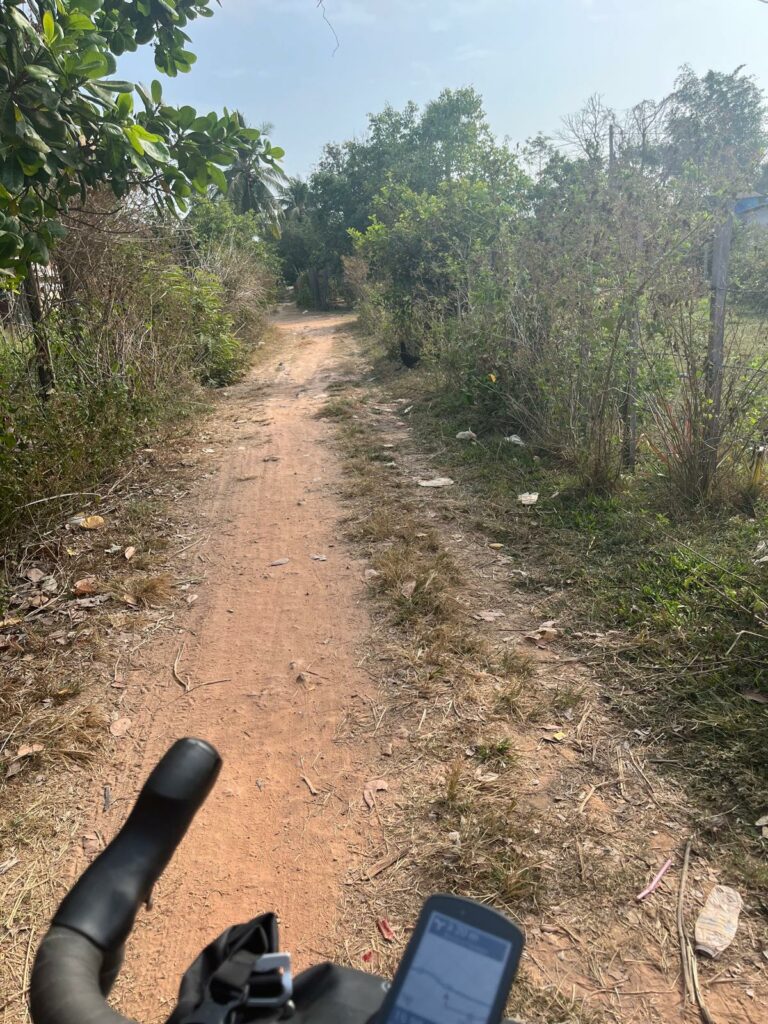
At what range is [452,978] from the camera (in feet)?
1.88

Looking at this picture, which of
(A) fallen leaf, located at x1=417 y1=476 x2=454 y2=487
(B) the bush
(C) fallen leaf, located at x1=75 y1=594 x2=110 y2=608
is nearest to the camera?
(C) fallen leaf, located at x1=75 y1=594 x2=110 y2=608

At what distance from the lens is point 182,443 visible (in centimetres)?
750

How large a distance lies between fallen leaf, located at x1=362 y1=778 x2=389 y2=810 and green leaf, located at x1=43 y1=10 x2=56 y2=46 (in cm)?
328

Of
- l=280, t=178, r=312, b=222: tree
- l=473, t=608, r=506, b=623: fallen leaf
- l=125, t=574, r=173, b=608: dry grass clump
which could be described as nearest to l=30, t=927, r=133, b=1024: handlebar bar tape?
l=473, t=608, r=506, b=623: fallen leaf

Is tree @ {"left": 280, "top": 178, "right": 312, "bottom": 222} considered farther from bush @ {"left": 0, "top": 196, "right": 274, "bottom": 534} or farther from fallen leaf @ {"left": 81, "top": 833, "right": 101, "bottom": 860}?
fallen leaf @ {"left": 81, "top": 833, "right": 101, "bottom": 860}

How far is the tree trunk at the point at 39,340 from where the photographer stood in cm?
538

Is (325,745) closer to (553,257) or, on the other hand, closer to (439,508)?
(439,508)

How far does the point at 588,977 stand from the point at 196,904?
50.7 inches

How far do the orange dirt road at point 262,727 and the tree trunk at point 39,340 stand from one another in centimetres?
158

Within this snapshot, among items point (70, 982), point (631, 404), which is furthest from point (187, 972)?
point (631, 404)

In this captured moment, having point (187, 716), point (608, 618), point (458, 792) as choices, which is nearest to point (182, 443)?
point (187, 716)

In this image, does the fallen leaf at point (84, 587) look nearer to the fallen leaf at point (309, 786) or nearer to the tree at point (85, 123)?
the tree at point (85, 123)

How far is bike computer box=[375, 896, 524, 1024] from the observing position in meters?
0.55

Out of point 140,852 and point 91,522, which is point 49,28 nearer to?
point 140,852
